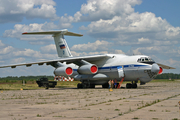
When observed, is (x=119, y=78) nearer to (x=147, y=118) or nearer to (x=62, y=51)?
(x=62, y=51)

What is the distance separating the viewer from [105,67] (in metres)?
23.7

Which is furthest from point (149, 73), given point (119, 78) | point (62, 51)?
point (62, 51)

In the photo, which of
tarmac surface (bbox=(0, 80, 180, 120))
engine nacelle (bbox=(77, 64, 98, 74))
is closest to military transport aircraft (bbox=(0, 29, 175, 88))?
engine nacelle (bbox=(77, 64, 98, 74))

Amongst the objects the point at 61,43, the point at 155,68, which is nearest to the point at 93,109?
the point at 155,68

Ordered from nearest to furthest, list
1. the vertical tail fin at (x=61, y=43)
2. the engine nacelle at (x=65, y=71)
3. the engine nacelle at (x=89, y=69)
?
the engine nacelle at (x=89, y=69) < the engine nacelle at (x=65, y=71) < the vertical tail fin at (x=61, y=43)

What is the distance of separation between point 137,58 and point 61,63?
800cm

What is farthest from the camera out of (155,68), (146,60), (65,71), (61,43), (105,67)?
(61,43)

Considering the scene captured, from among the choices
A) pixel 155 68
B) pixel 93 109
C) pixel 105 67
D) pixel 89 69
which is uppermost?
pixel 105 67

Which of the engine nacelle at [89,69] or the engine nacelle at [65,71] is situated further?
the engine nacelle at [65,71]

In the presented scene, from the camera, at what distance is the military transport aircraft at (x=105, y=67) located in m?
20.8

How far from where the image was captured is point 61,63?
81.7ft

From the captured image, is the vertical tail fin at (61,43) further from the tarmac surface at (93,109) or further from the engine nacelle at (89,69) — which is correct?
the tarmac surface at (93,109)

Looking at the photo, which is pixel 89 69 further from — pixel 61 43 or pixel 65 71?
pixel 61 43

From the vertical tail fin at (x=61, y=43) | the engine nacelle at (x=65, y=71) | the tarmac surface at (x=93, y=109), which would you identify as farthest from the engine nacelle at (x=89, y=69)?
the tarmac surface at (x=93, y=109)
